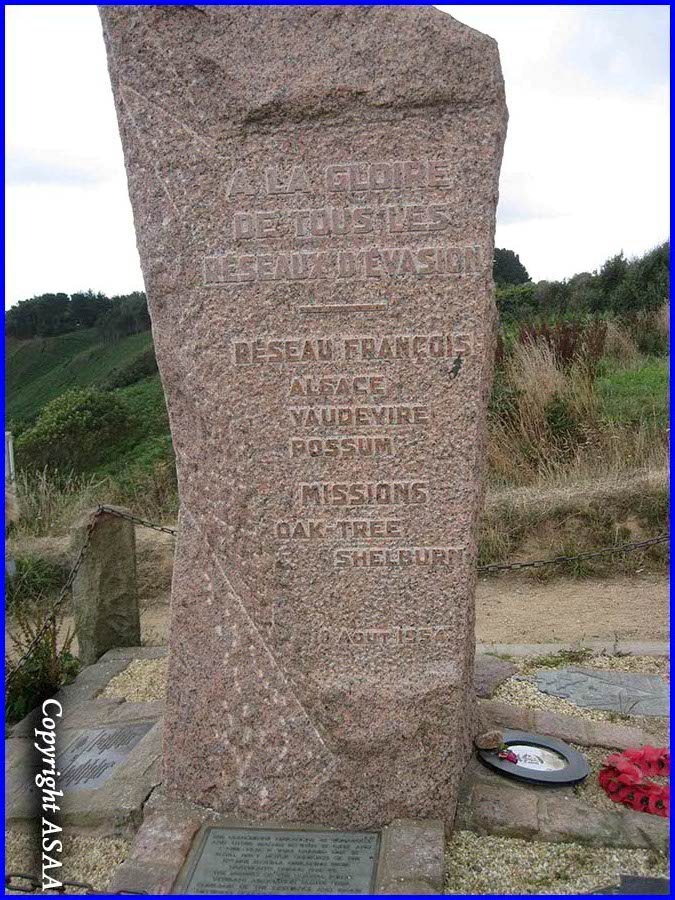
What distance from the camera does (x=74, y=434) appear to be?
9.72 metres

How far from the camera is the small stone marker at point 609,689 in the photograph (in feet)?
11.6

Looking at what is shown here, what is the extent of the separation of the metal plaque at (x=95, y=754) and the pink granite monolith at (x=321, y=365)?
2.26 ft

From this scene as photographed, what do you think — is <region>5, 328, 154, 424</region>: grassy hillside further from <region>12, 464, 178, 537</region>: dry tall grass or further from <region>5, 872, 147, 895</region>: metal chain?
<region>5, 872, 147, 895</region>: metal chain

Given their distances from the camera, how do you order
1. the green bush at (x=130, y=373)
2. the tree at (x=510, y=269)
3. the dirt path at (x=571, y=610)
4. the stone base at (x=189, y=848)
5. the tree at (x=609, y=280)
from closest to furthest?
the stone base at (x=189, y=848), the dirt path at (x=571, y=610), the green bush at (x=130, y=373), the tree at (x=609, y=280), the tree at (x=510, y=269)

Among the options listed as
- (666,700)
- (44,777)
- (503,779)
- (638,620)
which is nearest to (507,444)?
(638,620)

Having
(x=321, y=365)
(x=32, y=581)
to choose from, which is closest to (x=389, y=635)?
(x=321, y=365)

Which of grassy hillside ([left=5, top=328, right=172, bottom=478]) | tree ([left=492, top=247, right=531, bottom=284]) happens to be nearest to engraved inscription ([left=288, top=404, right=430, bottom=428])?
grassy hillside ([left=5, top=328, right=172, bottom=478])

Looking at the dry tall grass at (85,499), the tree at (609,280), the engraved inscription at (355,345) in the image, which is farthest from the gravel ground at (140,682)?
the tree at (609,280)

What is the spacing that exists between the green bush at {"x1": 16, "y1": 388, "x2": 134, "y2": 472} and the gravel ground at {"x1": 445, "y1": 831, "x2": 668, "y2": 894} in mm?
7925

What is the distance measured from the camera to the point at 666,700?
3.60 metres

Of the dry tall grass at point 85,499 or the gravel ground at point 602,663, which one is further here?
the dry tall grass at point 85,499

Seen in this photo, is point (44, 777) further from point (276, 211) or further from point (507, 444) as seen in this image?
point (507, 444)

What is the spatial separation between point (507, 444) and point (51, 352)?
8596 mm

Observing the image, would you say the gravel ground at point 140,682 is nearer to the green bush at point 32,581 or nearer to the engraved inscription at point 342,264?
the green bush at point 32,581
